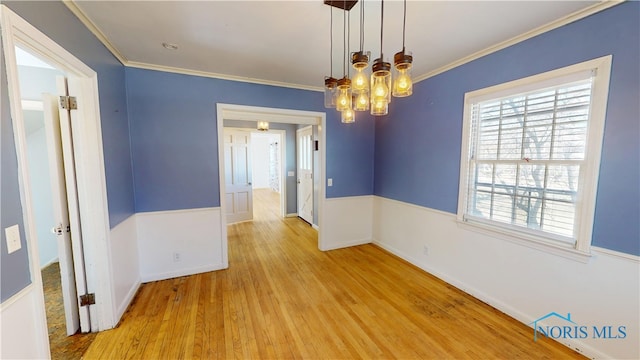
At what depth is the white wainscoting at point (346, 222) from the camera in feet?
12.9

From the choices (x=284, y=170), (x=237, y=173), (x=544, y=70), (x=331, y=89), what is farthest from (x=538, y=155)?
(x=237, y=173)

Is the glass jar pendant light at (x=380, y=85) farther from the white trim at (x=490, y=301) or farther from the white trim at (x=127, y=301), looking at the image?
the white trim at (x=127, y=301)

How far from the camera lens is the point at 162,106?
2873mm

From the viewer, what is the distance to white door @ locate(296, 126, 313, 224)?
5.36 metres

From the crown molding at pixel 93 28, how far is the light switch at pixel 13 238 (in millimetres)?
1474

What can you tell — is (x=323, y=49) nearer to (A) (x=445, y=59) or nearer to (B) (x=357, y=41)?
(B) (x=357, y=41)

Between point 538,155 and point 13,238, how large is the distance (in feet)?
11.6

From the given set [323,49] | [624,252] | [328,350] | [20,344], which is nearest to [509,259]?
[624,252]

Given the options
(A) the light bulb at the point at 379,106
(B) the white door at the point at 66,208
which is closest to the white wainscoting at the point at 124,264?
(B) the white door at the point at 66,208

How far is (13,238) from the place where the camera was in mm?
1142

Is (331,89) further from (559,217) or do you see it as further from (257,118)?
(559,217)

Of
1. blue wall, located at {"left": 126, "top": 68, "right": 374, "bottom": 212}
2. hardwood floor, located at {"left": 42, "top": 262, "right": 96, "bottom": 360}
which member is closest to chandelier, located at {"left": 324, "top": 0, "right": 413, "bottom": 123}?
blue wall, located at {"left": 126, "top": 68, "right": 374, "bottom": 212}

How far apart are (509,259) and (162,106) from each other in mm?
4085

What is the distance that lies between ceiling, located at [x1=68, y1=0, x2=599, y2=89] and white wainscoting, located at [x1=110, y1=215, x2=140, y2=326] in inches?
70.1
